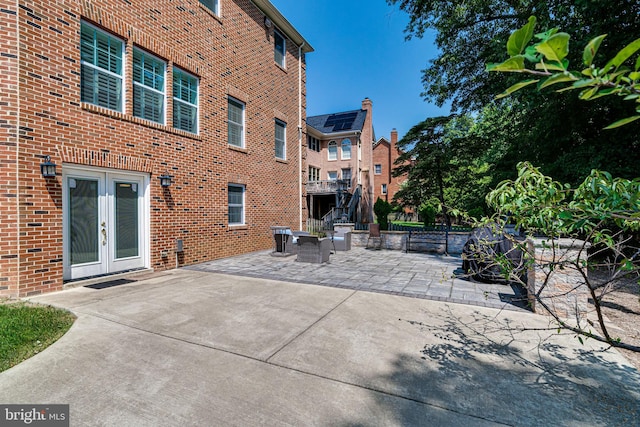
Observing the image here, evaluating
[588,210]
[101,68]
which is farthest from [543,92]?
[101,68]

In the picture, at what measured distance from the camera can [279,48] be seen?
12570 millimetres

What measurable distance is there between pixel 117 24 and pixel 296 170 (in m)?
8.37

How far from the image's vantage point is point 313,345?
3.32 m

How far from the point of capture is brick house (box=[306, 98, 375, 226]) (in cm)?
2394

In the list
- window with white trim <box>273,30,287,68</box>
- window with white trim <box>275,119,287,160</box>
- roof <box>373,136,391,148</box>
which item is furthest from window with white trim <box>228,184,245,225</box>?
roof <box>373,136,391,148</box>

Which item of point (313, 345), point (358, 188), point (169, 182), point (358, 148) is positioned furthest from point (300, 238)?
point (358, 148)

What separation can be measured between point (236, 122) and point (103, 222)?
18.0 feet

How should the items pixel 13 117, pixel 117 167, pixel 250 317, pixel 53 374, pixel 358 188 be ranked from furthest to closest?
pixel 358 188, pixel 117 167, pixel 13 117, pixel 250 317, pixel 53 374

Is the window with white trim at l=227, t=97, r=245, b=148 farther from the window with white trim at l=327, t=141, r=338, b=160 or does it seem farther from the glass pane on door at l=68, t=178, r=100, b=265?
the window with white trim at l=327, t=141, r=338, b=160

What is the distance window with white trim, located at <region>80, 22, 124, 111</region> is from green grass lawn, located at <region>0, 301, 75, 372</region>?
4249 millimetres

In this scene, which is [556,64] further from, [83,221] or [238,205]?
[238,205]

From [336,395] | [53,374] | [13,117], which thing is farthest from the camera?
[13,117]

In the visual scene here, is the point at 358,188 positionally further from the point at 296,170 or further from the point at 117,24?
the point at 117,24

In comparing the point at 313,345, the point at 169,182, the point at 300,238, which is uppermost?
the point at 169,182
